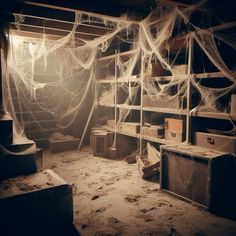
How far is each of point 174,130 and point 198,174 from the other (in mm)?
1316

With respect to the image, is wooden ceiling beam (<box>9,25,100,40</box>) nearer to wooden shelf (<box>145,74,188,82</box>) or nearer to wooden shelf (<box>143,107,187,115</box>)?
wooden shelf (<box>145,74,188,82</box>)

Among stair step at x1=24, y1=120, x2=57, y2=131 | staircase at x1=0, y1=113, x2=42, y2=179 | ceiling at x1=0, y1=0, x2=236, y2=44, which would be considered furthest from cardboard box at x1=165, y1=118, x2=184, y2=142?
stair step at x1=24, y1=120, x2=57, y2=131

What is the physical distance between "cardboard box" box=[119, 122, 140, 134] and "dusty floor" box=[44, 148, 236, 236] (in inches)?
39.1

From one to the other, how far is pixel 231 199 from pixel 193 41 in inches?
108

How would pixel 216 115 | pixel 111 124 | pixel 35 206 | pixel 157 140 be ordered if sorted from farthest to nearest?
pixel 111 124
pixel 157 140
pixel 216 115
pixel 35 206

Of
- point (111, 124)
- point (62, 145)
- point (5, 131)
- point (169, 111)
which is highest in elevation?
point (169, 111)

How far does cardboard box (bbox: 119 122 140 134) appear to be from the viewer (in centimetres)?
636

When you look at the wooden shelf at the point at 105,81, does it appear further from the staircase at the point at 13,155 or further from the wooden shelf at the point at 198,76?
the staircase at the point at 13,155

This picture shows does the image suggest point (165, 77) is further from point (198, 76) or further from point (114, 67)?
point (114, 67)

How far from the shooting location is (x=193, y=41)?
462 centimetres

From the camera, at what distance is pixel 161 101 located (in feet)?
17.9

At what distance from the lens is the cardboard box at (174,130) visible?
501 centimetres

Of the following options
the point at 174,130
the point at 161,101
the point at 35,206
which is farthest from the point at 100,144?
the point at 35,206

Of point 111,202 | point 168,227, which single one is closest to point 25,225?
point 111,202
